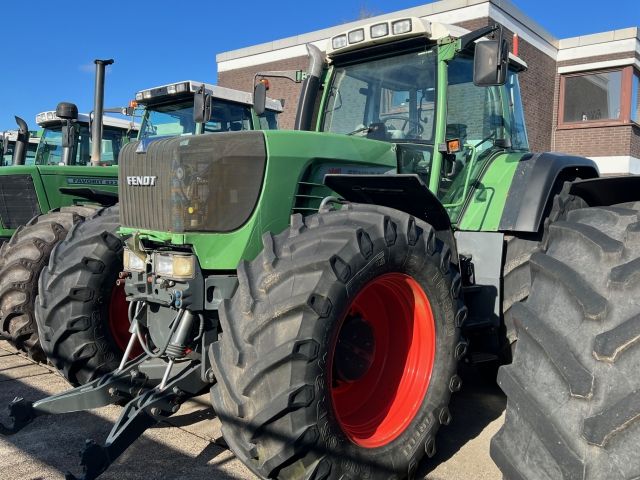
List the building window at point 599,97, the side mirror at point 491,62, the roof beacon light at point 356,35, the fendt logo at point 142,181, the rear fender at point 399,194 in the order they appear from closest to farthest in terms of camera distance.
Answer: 1. the rear fender at point 399,194
2. the fendt logo at point 142,181
3. the side mirror at point 491,62
4. the roof beacon light at point 356,35
5. the building window at point 599,97

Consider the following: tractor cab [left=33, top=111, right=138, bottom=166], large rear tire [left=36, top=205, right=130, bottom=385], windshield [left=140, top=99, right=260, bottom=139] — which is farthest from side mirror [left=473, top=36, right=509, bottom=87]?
tractor cab [left=33, top=111, right=138, bottom=166]

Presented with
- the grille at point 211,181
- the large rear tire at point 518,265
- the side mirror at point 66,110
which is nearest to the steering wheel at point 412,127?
the large rear tire at point 518,265

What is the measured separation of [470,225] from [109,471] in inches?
103

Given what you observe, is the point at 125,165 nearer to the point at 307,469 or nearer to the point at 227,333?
the point at 227,333

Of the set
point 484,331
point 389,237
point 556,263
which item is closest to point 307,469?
point 389,237

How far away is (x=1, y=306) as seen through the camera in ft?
15.9

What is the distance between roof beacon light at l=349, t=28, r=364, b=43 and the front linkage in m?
2.24

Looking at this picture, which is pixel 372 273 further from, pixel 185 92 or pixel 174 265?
pixel 185 92

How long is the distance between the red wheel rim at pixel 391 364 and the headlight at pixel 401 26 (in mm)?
1737

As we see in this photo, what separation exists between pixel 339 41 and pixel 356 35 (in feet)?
0.53

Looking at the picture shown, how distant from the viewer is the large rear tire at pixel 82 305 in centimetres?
379

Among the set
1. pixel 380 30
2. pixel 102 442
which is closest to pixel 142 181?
pixel 102 442

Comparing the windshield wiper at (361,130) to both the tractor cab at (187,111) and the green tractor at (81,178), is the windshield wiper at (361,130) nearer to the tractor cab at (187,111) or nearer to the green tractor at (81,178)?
the green tractor at (81,178)

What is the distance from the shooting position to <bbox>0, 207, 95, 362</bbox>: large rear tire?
479 cm
